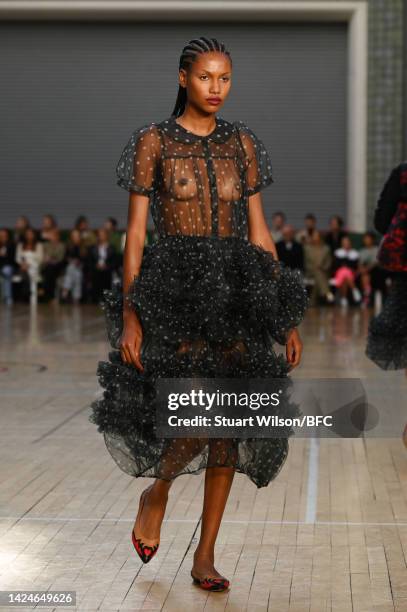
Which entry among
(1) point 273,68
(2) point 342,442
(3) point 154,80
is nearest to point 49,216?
(3) point 154,80

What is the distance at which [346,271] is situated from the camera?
2139 cm

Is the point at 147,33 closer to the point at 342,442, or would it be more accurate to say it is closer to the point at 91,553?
the point at 342,442

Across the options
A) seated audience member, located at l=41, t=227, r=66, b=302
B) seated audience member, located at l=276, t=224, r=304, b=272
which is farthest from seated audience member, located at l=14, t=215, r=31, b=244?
seated audience member, located at l=276, t=224, r=304, b=272

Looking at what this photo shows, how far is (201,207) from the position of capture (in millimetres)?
4562

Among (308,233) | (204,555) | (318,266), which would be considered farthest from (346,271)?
(204,555)

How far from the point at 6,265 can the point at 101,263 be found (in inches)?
71.6

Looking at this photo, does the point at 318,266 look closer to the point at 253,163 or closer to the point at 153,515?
the point at 253,163

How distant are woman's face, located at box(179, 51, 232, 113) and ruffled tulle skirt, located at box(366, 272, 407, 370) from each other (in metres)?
3.06

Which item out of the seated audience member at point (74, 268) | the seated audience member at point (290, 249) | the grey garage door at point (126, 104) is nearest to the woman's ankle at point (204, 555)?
the seated audience member at point (290, 249)

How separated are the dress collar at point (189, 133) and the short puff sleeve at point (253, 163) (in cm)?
7

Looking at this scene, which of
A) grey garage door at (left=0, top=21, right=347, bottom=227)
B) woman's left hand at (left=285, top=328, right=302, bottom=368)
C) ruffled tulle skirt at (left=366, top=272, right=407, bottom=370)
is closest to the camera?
woman's left hand at (left=285, top=328, right=302, bottom=368)

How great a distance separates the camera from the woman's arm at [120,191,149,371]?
14.8 feet

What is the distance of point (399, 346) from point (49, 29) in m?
18.7

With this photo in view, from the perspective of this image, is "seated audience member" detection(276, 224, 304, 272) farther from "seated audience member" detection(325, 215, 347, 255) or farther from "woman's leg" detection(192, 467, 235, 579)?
"woman's leg" detection(192, 467, 235, 579)
